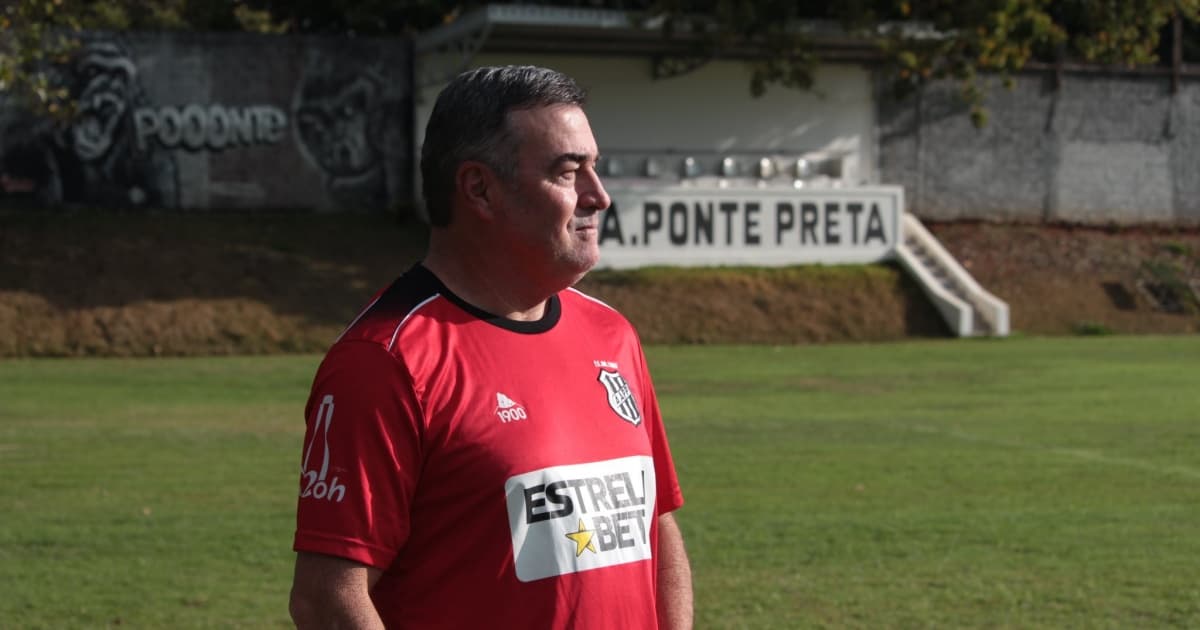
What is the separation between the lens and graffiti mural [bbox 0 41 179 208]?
108 ft

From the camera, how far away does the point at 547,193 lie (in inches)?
127

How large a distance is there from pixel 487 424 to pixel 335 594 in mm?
422

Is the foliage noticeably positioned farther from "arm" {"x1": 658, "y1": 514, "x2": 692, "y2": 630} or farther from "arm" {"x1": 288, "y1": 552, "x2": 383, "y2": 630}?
"arm" {"x1": 288, "y1": 552, "x2": 383, "y2": 630}

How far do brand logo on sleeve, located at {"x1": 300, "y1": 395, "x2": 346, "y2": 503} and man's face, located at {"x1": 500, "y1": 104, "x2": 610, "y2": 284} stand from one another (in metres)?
0.52

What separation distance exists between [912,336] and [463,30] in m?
10.7

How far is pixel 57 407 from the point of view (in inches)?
723

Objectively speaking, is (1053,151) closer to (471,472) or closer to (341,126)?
(341,126)

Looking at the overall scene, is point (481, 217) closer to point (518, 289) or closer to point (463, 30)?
point (518, 289)

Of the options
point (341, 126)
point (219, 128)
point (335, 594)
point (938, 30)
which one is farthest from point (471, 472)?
point (341, 126)

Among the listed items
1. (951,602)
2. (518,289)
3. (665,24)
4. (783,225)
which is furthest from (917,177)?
(518,289)

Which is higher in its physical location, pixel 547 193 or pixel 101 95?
pixel 547 193

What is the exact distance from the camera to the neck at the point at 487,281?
10.7 ft

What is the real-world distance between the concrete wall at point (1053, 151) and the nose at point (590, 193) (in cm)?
3504

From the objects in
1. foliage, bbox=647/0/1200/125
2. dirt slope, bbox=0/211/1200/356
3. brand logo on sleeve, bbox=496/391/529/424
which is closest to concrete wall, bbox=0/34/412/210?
dirt slope, bbox=0/211/1200/356
